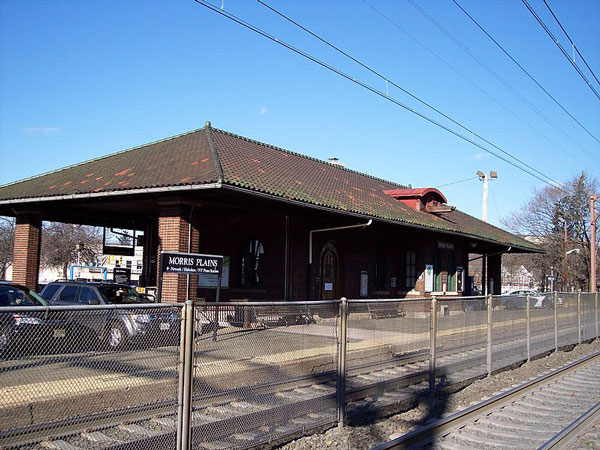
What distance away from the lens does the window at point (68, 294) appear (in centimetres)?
1358

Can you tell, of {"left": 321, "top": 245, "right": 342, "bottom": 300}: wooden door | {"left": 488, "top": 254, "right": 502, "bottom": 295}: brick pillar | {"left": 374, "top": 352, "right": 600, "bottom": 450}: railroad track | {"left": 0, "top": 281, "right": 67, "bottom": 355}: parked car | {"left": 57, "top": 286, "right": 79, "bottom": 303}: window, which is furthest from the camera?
{"left": 488, "top": 254, "right": 502, "bottom": 295}: brick pillar

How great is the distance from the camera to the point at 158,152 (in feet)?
65.8

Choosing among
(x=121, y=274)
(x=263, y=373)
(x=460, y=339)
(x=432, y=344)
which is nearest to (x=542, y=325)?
(x=460, y=339)

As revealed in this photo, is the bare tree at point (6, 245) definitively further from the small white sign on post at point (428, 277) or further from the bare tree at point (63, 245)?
the small white sign on post at point (428, 277)

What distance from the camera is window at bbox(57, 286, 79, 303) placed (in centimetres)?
1358

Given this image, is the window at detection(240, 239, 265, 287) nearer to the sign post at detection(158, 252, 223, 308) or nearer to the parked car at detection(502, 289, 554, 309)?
the sign post at detection(158, 252, 223, 308)

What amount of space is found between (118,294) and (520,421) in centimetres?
911

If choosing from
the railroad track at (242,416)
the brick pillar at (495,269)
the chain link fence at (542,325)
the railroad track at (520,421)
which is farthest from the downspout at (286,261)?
the brick pillar at (495,269)

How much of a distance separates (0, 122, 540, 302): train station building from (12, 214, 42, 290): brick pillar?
0.11ft

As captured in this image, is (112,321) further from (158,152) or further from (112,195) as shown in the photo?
(158,152)

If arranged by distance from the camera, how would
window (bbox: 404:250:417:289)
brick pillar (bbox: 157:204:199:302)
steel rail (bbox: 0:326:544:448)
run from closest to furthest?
steel rail (bbox: 0:326:544:448), brick pillar (bbox: 157:204:199:302), window (bbox: 404:250:417:289)

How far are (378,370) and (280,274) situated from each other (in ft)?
36.2

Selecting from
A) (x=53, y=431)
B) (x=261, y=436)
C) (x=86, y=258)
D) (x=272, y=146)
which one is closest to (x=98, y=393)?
(x=53, y=431)

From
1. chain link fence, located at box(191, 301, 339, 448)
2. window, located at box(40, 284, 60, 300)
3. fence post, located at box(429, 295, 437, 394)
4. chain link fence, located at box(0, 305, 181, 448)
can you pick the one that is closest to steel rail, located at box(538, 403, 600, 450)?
fence post, located at box(429, 295, 437, 394)
